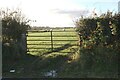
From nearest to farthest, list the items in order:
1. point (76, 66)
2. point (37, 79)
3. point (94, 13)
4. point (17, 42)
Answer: point (37, 79), point (76, 66), point (94, 13), point (17, 42)

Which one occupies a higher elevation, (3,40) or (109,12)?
(109,12)

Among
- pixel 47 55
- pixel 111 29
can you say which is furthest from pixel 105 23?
pixel 47 55

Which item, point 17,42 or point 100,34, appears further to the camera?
point 17,42

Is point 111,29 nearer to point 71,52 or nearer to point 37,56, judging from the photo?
→ point 71,52

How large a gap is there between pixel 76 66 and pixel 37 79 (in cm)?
202

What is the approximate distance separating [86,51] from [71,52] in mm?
1674

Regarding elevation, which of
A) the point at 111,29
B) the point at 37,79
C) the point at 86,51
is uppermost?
the point at 111,29

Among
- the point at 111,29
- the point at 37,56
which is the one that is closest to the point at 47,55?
the point at 37,56

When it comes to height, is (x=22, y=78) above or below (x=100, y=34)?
below

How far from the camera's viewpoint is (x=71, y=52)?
15.0 metres

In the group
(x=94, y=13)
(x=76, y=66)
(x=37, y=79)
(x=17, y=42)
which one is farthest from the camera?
(x=17, y=42)

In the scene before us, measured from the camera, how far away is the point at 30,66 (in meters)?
13.9

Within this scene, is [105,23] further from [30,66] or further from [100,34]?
[30,66]

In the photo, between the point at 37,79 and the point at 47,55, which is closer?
A: the point at 37,79
